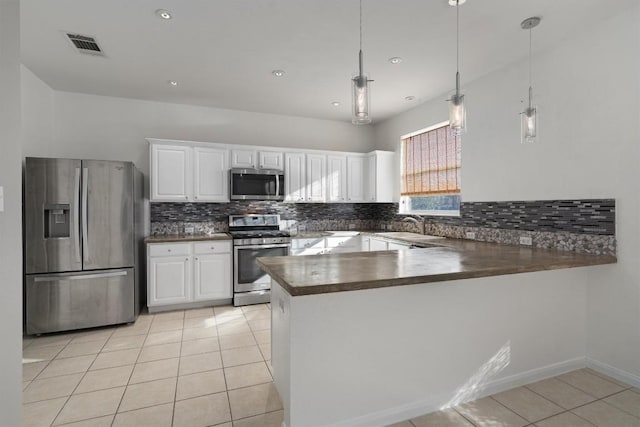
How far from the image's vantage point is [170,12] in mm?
2420

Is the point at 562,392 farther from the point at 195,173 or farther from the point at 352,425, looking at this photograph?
the point at 195,173

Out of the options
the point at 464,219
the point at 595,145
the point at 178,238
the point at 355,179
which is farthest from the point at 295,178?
the point at 595,145

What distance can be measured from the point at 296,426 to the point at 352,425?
0.34 meters

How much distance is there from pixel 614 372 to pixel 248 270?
371 centimetres

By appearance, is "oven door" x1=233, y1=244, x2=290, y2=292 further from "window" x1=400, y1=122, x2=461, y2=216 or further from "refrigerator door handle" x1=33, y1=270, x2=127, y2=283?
"window" x1=400, y1=122, x2=461, y2=216

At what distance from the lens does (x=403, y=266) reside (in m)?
2.05

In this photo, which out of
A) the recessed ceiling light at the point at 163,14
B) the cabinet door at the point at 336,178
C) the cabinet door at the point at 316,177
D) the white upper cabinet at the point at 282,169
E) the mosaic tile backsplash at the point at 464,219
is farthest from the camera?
the cabinet door at the point at 336,178

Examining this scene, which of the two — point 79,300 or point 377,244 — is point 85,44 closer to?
point 79,300

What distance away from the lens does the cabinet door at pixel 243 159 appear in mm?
4500

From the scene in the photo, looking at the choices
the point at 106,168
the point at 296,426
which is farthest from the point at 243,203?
the point at 296,426

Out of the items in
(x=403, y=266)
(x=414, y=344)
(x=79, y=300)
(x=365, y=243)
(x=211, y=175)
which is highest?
(x=211, y=175)

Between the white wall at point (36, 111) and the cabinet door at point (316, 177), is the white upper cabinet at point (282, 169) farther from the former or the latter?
the white wall at point (36, 111)

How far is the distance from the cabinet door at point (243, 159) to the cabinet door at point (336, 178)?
1.19 metres

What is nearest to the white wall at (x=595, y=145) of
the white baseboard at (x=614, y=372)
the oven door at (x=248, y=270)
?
the white baseboard at (x=614, y=372)
